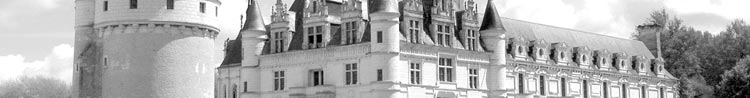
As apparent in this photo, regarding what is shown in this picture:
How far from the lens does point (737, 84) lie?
60.5 metres

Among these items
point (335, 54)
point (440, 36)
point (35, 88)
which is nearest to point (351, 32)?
point (335, 54)

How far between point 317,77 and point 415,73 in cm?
459

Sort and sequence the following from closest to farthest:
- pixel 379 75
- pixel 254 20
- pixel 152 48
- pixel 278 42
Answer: pixel 379 75, pixel 278 42, pixel 254 20, pixel 152 48

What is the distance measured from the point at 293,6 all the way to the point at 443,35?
26.5 feet

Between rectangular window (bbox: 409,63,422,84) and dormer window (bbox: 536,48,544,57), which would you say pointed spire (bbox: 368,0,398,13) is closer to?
rectangular window (bbox: 409,63,422,84)

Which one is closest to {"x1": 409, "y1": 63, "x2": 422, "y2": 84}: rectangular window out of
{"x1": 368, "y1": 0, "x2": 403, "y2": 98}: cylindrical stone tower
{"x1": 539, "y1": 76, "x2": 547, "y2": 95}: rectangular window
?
{"x1": 368, "y1": 0, "x2": 403, "y2": 98}: cylindrical stone tower

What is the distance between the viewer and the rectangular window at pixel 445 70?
160ft

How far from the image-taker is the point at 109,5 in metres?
54.8

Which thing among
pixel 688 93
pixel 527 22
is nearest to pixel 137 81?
pixel 527 22

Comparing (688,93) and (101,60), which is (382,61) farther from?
(688,93)

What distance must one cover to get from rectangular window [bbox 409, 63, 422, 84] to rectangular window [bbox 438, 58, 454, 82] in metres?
1.44

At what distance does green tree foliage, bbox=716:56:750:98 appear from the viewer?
59906mm

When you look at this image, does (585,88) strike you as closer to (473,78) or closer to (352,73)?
(473,78)

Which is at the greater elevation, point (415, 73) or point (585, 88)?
point (415, 73)
